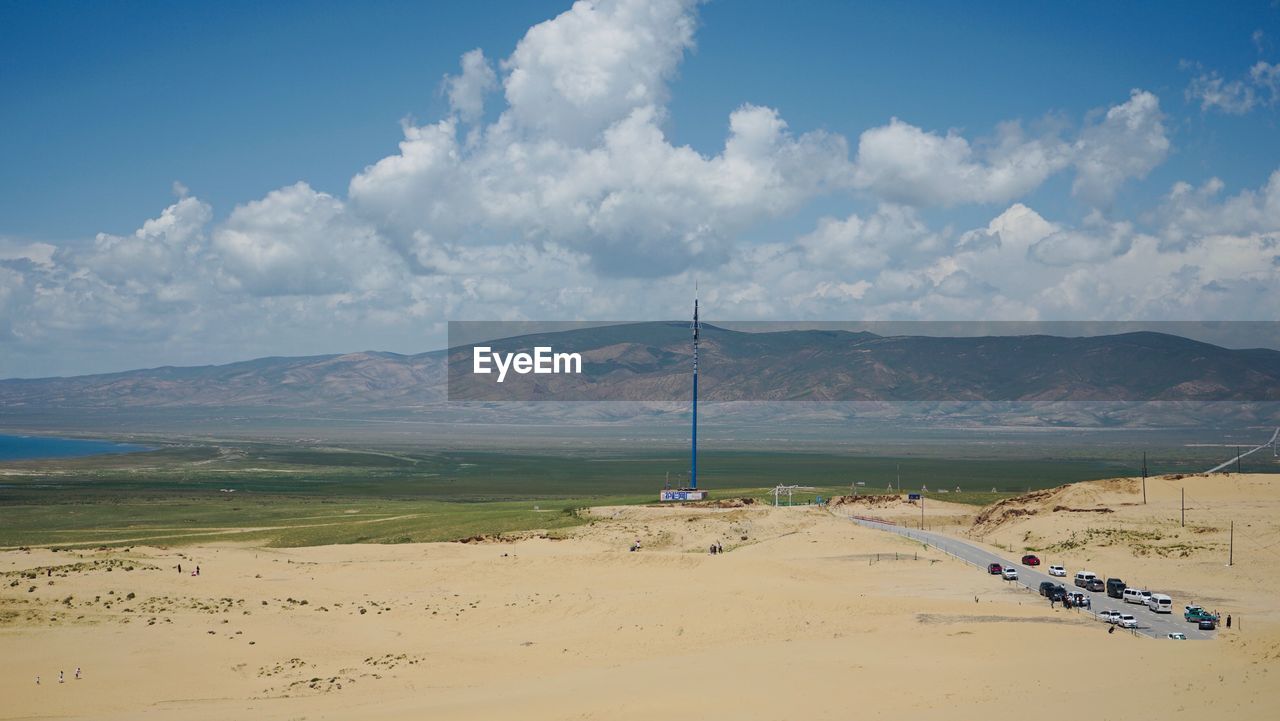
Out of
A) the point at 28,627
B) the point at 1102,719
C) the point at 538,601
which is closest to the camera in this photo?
the point at 1102,719

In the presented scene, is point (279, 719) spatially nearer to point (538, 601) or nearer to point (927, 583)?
point (538, 601)

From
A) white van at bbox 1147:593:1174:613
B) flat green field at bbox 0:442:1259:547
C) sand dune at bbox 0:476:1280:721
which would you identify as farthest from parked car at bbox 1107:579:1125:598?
flat green field at bbox 0:442:1259:547

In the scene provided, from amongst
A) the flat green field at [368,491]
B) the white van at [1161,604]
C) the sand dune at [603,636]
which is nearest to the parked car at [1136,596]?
the white van at [1161,604]

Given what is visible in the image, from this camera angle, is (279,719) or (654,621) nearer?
(279,719)

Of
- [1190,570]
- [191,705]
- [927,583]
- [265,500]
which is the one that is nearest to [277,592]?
[191,705]

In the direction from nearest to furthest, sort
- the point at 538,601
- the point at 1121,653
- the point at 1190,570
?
the point at 1121,653 < the point at 538,601 < the point at 1190,570

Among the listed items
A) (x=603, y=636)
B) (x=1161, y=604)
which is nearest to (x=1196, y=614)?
(x=1161, y=604)

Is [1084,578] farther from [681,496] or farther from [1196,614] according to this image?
[681,496]
